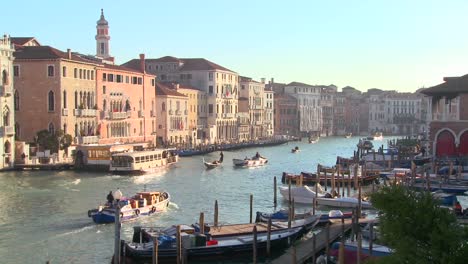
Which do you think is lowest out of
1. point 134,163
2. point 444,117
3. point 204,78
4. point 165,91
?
point 134,163

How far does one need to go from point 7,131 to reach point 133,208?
40.8ft

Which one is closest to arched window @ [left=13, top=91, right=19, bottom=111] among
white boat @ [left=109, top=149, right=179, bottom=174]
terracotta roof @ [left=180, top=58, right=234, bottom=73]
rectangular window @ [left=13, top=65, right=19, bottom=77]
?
rectangular window @ [left=13, top=65, right=19, bottom=77]

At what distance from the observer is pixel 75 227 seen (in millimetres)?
14250

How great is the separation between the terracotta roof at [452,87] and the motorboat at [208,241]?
13.9 metres

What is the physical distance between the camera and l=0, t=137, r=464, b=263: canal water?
12312 millimetres

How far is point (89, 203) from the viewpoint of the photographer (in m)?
A: 17.6

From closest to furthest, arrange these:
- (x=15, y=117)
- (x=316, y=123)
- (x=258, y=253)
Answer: (x=258, y=253) < (x=15, y=117) < (x=316, y=123)

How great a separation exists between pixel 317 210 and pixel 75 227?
217 inches

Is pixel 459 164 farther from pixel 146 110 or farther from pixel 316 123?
pixel 316 123

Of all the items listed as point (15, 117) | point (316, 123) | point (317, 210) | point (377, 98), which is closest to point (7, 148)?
point (15, 117)

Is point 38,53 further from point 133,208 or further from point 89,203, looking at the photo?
point 133,208

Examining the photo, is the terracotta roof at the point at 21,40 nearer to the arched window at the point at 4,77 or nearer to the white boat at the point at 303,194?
the arched window at the point at 4,77

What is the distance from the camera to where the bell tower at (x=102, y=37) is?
4538 centimetres

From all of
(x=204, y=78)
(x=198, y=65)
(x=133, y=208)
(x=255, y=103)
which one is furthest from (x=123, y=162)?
(x=255, y=103)
